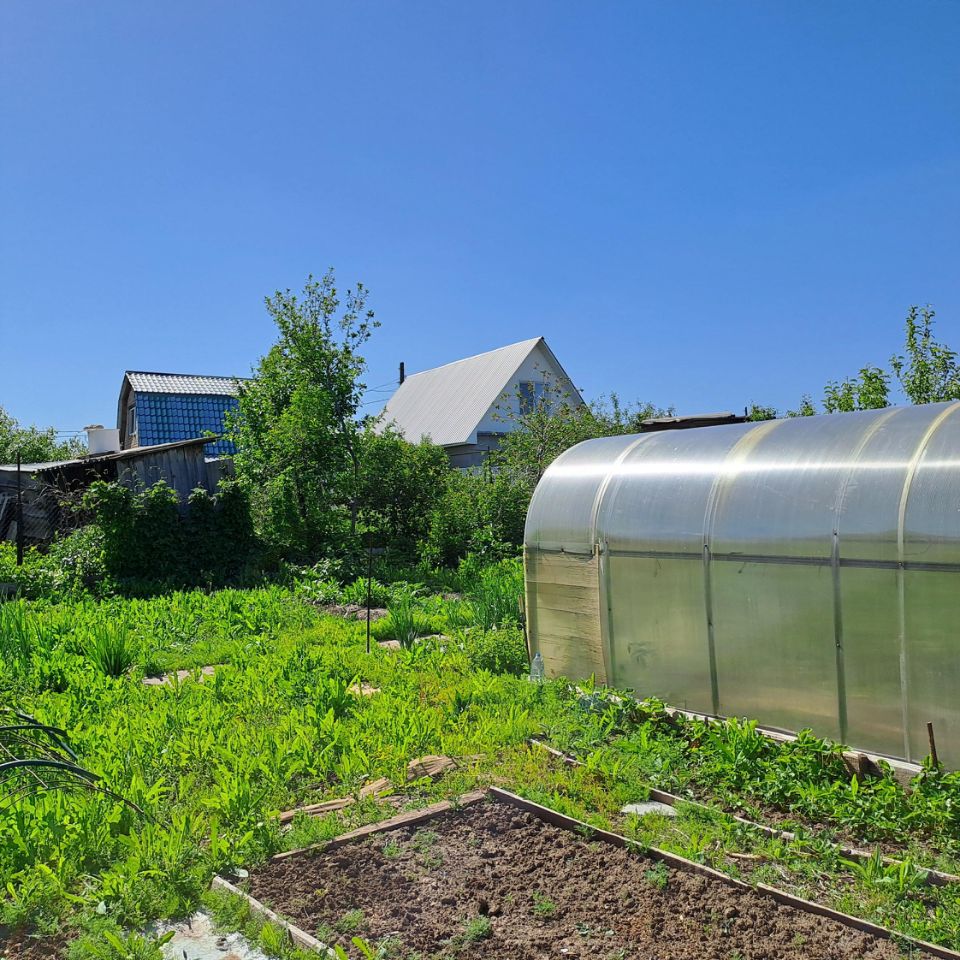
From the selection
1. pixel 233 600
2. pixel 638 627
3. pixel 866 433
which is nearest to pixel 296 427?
pixel 233 600

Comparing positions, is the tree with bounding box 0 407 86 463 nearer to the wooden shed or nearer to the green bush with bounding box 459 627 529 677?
the wooden shed

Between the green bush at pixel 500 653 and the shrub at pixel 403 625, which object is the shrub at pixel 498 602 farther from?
the shrub at pixel 403 625

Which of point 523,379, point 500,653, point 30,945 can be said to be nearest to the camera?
point 30,945

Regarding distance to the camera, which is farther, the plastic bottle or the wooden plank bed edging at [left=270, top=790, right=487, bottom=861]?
the plastic bottle

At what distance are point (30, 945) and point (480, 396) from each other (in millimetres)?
25859

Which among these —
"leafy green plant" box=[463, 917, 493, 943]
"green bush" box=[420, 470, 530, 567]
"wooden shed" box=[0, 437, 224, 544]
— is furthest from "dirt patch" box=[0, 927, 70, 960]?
"green bush" box=[420, 470, 530, 567]

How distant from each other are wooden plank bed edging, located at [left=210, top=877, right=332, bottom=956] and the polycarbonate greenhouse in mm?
3617

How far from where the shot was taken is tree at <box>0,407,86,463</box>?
118 ft

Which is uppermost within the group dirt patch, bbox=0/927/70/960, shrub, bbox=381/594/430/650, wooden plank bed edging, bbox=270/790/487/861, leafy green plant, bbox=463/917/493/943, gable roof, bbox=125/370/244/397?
gable roof, bbox=125/370/244/397

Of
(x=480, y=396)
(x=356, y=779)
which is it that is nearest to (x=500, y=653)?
(x=356, y=779)

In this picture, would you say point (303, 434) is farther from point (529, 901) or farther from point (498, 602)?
point (529, 901)

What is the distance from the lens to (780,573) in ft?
18.3

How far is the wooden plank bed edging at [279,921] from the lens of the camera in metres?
3.28

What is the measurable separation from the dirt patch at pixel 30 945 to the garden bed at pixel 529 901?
2.71 ft
